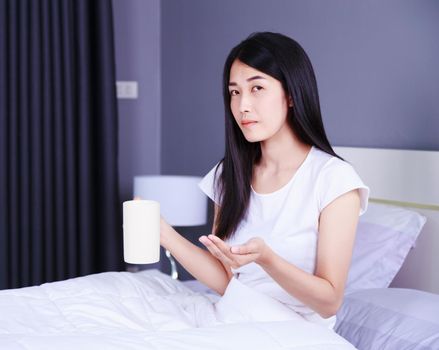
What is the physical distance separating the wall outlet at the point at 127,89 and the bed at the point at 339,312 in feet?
5.76

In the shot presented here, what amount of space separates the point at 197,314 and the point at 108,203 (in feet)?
6.51

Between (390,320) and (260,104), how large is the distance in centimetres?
65

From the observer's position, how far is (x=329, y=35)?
2529 millimetres

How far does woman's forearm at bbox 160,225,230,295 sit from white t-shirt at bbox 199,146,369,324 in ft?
0.32

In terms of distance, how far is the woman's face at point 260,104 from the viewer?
5.43ft

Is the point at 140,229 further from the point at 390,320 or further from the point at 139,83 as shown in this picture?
the point at 139,83

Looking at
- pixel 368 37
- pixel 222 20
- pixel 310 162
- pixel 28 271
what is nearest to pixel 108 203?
pixel 28 271

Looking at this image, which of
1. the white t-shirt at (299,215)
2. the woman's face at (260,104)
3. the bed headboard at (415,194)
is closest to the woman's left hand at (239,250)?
the white t-shirt at (299,215)

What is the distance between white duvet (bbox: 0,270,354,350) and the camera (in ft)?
3.87

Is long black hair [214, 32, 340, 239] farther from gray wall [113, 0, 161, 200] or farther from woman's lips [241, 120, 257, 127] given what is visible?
gray wall [113, 0, 161, 200]

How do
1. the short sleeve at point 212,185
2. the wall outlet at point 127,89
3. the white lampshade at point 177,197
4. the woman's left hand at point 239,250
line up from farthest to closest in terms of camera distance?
the wall outlet at point 127,89
the white lampshade at point 177,197
the short sleeve at point 212,185
the woman's left hand at point 239,250

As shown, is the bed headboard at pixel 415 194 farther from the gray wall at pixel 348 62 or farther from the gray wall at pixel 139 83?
the gray wall at pixel 139 83

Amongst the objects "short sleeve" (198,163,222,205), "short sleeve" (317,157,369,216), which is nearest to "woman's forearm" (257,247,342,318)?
"short sleeve" (317,157,369,216)

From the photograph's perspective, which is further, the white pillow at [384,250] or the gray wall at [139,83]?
the gray wall at [139,83]
